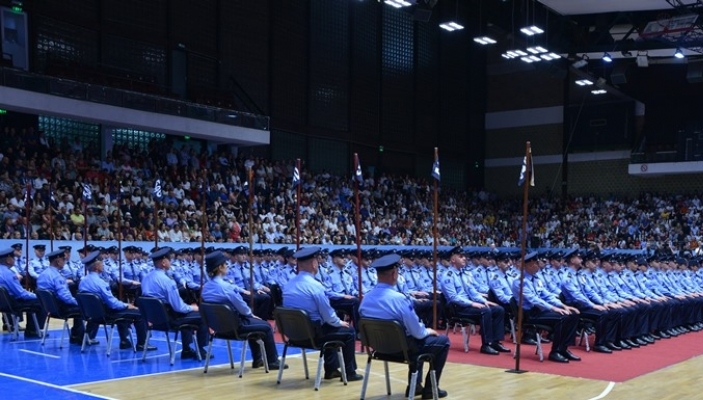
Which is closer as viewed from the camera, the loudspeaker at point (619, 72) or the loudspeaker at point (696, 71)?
the loudspeaker at point (696, 71)

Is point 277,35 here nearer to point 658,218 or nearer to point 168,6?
point 168,6

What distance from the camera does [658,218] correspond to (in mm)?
34719

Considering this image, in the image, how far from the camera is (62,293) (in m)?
11.9

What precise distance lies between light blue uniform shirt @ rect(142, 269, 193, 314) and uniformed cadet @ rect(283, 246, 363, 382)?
7.04 feet

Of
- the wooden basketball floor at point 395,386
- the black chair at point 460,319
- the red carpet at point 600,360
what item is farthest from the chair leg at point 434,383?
the black chair at point 460,319

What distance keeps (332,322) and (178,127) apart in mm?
18019

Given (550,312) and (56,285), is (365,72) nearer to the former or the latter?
(56,285)

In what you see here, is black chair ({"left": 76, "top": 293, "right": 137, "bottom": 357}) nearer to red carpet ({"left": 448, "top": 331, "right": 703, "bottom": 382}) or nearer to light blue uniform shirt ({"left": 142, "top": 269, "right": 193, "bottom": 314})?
light blue uniform shirt ({"left": 142, "top": 269, "right": 193, "bottom": 314})

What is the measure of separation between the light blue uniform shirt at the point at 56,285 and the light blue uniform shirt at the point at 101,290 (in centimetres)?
55

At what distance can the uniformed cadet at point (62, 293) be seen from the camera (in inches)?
467

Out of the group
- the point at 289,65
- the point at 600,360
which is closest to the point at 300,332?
the point at 600,360

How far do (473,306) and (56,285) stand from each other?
260 inches

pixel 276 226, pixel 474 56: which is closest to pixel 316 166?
pixel 276 226

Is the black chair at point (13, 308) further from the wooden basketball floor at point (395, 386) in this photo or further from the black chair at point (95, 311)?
the wooden basketball floor at point (395, 386)
